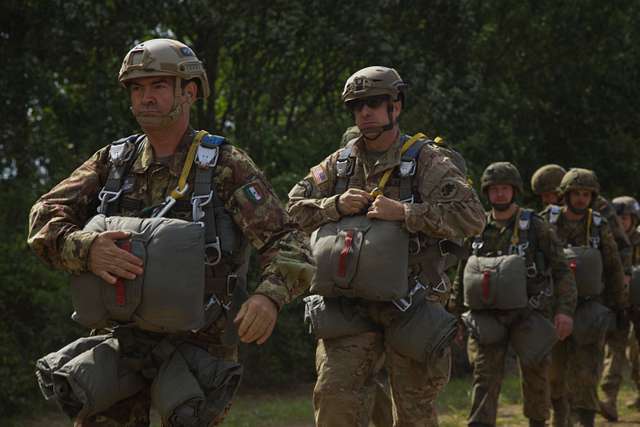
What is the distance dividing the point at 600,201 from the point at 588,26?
26.8 ft

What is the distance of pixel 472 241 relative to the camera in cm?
900

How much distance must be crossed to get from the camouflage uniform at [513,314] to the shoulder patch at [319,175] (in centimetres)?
222

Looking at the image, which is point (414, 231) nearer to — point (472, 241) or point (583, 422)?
point (472, 241)

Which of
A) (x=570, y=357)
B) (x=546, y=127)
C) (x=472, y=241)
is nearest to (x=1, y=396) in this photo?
(x=472, y=241)

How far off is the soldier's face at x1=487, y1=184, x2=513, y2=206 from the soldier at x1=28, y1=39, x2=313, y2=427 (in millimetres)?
4463

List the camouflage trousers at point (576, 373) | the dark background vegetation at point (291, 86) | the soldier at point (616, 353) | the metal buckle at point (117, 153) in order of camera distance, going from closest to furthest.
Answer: the metal buckle at point (117, 153) < the camouflage trousers at point (576, 373) < the soldier at point (616, 353) < the dark background vegetation at point (291, 86)

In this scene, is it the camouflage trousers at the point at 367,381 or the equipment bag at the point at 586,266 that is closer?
the camouflage trousers at the point at 367,381

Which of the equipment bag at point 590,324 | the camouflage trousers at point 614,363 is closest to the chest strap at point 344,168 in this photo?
the equipment bag at point 590,324

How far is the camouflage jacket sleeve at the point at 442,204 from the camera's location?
20.3 ft

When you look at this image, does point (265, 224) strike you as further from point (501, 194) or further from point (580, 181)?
point (580, 181)

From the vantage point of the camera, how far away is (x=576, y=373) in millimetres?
10586

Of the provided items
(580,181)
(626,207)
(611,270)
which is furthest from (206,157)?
(626,207)

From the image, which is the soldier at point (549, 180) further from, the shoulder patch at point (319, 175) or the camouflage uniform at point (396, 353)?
the camouflage uniform at point (396, 353)

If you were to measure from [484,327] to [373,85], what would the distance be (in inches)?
118
